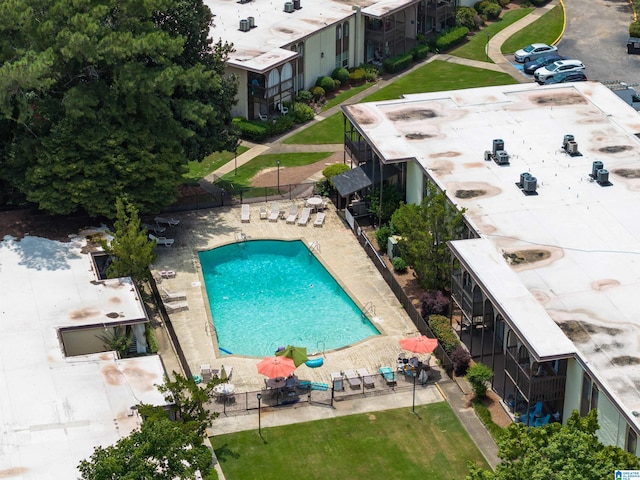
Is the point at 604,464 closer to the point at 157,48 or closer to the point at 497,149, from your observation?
the point at 497,149

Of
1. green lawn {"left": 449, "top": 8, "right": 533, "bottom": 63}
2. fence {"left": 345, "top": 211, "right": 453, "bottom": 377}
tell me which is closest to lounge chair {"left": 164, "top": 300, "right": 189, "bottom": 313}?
fence {"left": 345, "top": 211, "right": 453, "bottom": 377}

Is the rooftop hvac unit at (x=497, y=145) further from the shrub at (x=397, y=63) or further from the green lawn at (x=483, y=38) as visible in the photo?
the green lawn at (x=483, y=38)

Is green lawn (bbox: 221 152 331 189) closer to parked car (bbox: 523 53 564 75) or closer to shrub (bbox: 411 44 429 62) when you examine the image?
shrub (bbox: 411 44 429 62)

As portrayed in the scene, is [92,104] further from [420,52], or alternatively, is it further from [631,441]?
[420,52]

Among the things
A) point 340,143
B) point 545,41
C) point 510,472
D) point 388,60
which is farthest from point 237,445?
point 545,41

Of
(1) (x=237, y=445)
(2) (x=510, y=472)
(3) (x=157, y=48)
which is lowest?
(1) (x=237, y=445)

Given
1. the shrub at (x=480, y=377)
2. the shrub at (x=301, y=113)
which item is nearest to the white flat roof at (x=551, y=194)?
the shrub at (x=480, y=377)
